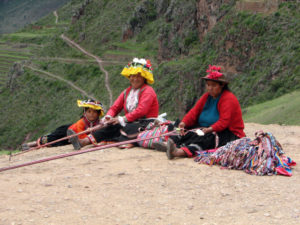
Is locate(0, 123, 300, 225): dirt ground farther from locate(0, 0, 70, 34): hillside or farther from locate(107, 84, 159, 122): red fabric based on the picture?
locate(0, 0, 70, 34): hillside

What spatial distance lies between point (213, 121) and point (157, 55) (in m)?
38.8

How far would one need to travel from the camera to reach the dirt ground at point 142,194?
3.98m

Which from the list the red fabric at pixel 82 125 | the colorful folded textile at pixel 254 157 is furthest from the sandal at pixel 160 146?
the red fabric at pixel 82 125

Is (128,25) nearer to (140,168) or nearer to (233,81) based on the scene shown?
(233,81)

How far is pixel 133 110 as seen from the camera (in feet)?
24.4

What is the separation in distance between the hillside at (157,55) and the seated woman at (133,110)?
5210 millimetres

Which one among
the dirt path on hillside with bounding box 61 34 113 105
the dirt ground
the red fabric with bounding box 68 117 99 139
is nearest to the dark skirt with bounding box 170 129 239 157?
the dirt ground

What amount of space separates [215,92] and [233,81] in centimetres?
2076

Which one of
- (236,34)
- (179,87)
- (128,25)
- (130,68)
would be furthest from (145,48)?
(130,68)

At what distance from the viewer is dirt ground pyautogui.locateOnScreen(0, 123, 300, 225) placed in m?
3.98

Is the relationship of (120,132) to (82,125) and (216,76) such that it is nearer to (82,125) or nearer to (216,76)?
(82,125)

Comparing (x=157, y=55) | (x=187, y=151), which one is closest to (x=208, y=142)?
(x=187, y=151)

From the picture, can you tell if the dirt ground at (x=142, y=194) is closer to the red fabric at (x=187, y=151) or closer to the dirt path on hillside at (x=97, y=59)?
the red fabric at (x=187, y=151)

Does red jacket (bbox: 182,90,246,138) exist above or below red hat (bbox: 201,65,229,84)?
below
